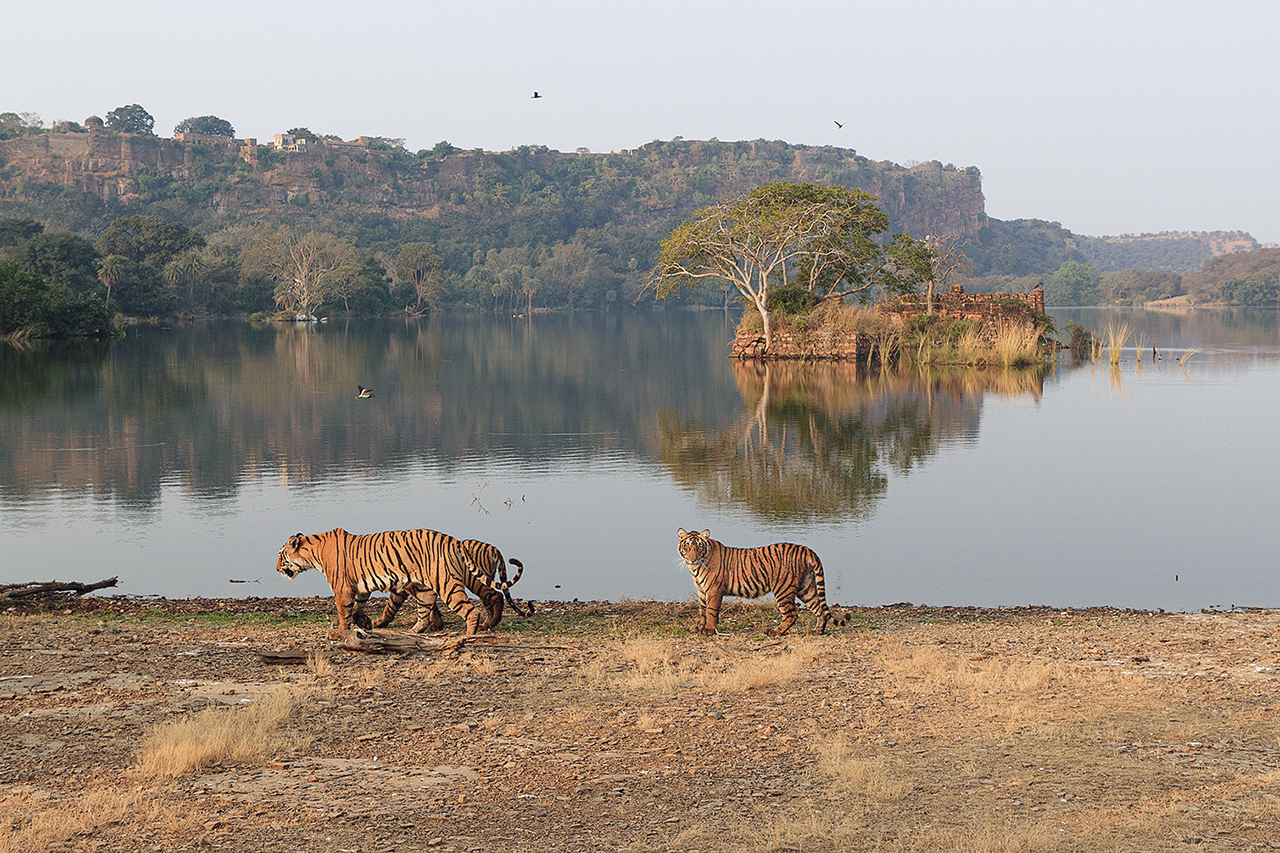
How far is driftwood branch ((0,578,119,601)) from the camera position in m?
12.2

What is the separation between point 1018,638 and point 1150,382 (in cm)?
3542

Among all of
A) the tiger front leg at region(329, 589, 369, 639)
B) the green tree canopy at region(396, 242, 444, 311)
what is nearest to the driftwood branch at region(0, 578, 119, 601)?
the tiger front leg at region(329, 589, 369, 639)

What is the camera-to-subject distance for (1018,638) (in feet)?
34.4

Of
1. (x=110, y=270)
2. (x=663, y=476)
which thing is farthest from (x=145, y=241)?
(x=663, y=476)

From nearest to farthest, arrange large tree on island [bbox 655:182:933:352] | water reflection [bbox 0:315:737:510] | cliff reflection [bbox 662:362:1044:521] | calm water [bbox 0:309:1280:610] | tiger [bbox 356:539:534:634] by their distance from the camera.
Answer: tiger [bbox 356:539:534:634] < calm water [bbox 0:309:1280:610] < cliff reflection [bbox 662:362:1044:521] < water reflection [bbox 0:315:737:510] < large tree on island [bbox 655:182:933:352]

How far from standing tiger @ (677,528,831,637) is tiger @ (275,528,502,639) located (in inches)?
68.3

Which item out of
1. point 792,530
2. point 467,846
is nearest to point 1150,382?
point 792,530

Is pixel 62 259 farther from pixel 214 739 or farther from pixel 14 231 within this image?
pixel 214 739

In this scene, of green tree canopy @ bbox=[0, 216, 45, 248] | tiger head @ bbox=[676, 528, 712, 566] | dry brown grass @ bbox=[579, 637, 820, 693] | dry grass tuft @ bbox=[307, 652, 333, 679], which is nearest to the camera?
dry brown grass @ bbox=[579, 637, 820, 693]

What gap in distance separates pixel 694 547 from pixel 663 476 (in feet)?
37.5

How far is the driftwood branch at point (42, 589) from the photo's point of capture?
40.0 feet

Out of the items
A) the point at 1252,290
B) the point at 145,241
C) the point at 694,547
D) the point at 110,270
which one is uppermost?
the point at 145,241

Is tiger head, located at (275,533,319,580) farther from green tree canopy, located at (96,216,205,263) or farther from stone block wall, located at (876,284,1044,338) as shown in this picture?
green tree canopy, located at (96,216,205,263)

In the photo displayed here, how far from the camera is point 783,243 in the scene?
5109cm
